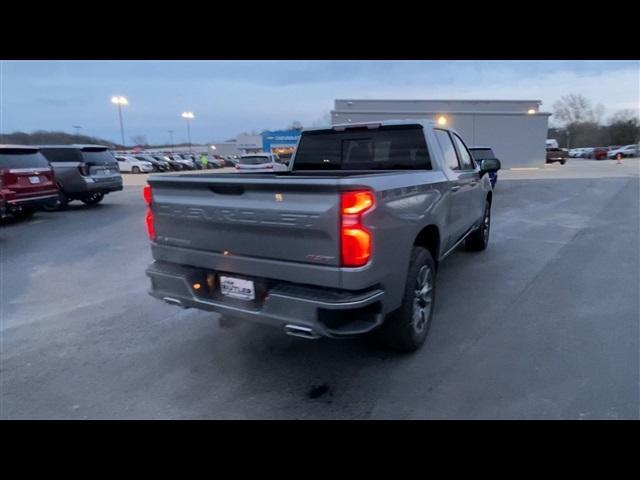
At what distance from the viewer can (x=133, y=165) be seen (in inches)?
1527

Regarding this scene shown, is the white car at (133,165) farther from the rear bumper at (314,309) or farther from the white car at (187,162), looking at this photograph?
the rear bumper at (314,309)

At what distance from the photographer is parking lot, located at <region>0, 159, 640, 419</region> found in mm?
2840

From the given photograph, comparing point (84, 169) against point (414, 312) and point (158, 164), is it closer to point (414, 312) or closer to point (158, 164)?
point (414, 312)

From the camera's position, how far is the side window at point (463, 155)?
518 centimetres

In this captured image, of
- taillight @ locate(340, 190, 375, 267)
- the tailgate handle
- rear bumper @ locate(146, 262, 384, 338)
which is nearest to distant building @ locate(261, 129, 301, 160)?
the tailgate handle

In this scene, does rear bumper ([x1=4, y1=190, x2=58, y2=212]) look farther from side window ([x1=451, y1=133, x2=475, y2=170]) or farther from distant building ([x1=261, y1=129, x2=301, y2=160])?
distant building ([x1=261, y1=129, x2=301, y2=160])

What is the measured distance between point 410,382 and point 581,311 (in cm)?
247

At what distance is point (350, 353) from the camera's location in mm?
3596

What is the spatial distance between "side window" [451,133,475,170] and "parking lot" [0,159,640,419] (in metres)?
1.50

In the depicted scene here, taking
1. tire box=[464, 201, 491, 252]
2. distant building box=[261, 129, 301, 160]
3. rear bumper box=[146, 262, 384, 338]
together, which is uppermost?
distant building box=[261, 129, 301, 160]

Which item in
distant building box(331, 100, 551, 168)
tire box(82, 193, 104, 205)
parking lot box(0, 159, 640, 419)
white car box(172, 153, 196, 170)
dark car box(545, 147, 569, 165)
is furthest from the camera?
white car box(172, 153, 196, 170)

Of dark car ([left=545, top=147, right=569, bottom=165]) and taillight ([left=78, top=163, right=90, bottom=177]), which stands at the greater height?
taillight ([left=78, top=163, right=90, bottom=177])
